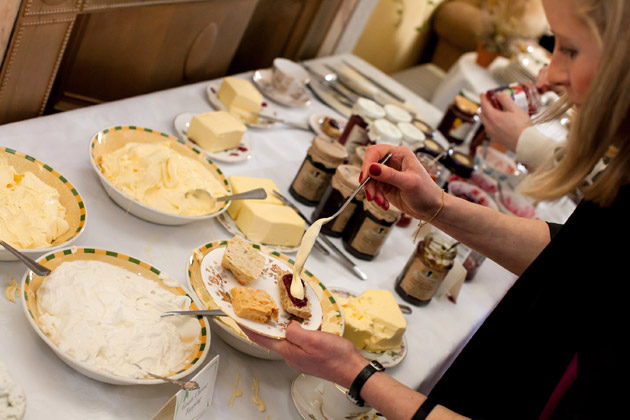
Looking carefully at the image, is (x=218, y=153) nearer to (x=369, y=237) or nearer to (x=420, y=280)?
(x=369, y=237)

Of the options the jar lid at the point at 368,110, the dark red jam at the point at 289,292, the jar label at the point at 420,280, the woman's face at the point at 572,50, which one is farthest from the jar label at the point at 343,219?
the woman's face at the point at 572,50

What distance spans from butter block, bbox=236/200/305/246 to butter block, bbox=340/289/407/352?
23 cm

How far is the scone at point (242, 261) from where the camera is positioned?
47.6 inches

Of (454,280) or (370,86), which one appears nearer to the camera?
(454,280)

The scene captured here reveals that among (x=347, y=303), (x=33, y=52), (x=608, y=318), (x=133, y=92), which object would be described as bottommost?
(x=133, y=92)

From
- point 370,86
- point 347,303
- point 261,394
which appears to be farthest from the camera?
point 370,86

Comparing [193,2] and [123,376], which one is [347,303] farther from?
[193,2]

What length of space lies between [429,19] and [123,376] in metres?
5.54

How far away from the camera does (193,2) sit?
79.7 inches

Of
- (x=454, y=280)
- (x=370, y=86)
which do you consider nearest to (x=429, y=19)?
(x=370, y=86)

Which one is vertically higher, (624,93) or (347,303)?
(624,93)

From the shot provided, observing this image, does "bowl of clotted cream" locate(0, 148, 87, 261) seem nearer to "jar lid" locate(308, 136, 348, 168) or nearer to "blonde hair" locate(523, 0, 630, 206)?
"jar lid" locate(308, 136, 348, 168)

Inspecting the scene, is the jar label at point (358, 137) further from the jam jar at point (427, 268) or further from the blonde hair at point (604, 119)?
the blonde hair at point (604, 119)

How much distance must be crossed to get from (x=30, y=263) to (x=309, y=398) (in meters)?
0.56
